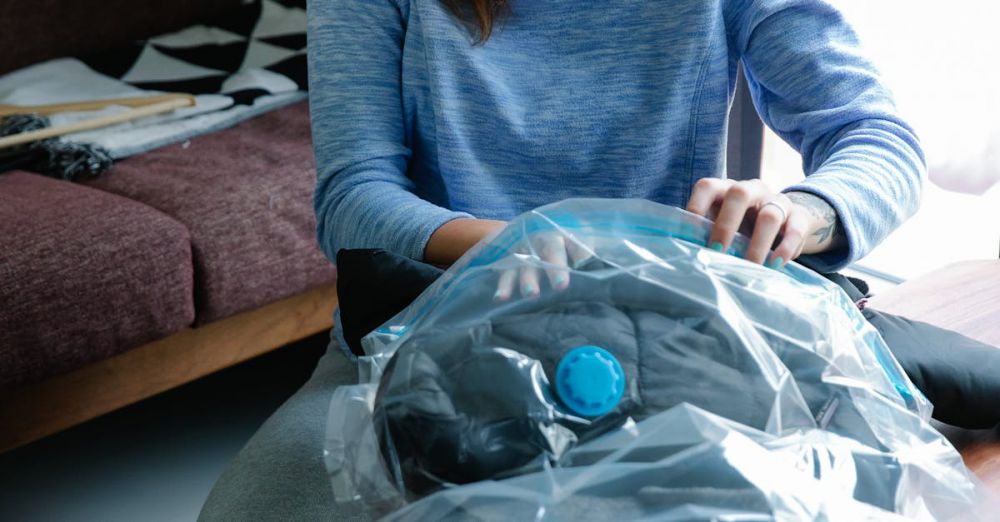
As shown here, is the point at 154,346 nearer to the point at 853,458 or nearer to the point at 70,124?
the point at 70,124

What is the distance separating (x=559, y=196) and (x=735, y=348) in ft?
1.36

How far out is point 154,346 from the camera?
60.9 inches

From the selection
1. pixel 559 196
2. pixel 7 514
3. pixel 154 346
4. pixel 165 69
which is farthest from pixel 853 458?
pixel 165 69

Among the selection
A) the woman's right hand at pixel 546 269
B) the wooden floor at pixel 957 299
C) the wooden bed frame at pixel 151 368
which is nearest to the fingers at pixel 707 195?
the woman's right hand at pixel 546 269

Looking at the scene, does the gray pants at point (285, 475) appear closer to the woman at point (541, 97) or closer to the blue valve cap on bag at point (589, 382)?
the woman at point (541, 97)

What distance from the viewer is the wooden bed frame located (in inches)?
57.3

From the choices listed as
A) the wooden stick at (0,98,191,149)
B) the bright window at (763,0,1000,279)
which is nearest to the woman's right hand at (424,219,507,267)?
the bright window at (763,0,1000,279)

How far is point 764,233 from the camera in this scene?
1.99ft

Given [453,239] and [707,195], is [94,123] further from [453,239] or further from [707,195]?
[707,195]

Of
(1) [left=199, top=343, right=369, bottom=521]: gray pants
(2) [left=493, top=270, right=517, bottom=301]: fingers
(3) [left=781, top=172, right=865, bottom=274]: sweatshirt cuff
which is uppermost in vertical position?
(2) [left=493, top=270, right=517, bottom=301]: fingers

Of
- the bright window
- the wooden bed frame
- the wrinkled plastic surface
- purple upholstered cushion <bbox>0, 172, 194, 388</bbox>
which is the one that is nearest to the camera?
the wrinkled plastic surface

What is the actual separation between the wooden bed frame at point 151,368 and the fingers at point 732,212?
1.14 m

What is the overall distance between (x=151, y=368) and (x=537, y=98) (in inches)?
36.8

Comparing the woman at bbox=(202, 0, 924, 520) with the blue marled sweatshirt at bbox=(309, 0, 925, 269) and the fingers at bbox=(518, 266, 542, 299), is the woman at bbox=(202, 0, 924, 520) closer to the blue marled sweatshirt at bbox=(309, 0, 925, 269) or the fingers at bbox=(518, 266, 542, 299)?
the blue marled sweatshirt at bbox=(309, 0, 925, 269)
